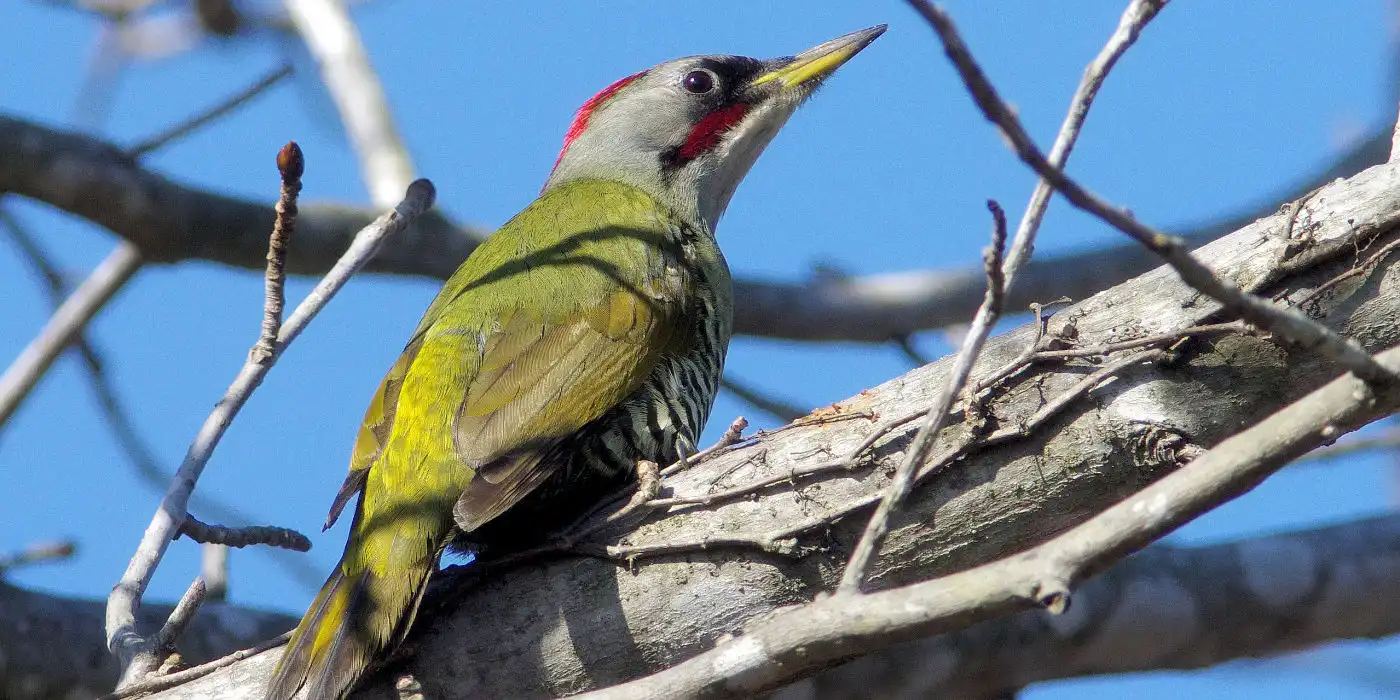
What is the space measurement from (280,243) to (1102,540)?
202 centimetres

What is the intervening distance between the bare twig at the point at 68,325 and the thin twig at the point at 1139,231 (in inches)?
191

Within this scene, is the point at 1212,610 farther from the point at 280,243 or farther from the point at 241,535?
the point at 280,243

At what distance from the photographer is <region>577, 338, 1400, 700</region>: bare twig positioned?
2.18m

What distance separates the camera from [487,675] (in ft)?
11.1

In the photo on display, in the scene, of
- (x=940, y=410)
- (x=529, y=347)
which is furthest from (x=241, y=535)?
(x=940, y=410)

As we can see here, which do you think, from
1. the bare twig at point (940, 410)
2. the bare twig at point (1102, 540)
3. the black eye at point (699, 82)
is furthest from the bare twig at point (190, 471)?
the black eye at point (699, 82)

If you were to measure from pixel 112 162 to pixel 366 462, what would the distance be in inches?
104

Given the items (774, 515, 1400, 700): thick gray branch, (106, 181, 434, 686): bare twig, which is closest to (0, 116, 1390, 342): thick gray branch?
(774, 515, 1400, 700): thick gray branch

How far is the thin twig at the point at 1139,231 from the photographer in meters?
1.98

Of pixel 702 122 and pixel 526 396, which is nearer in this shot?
pixel 526 396

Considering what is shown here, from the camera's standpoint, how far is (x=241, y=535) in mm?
3783

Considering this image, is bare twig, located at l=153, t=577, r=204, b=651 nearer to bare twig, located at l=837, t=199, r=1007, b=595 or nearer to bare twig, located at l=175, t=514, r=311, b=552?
bare twig, located at l=175, t=514, r=311, b=552

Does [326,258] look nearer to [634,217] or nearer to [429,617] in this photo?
[634,217]

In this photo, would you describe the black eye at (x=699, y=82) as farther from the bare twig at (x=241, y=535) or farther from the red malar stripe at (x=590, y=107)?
the bare twig at (x=241, y=535)
